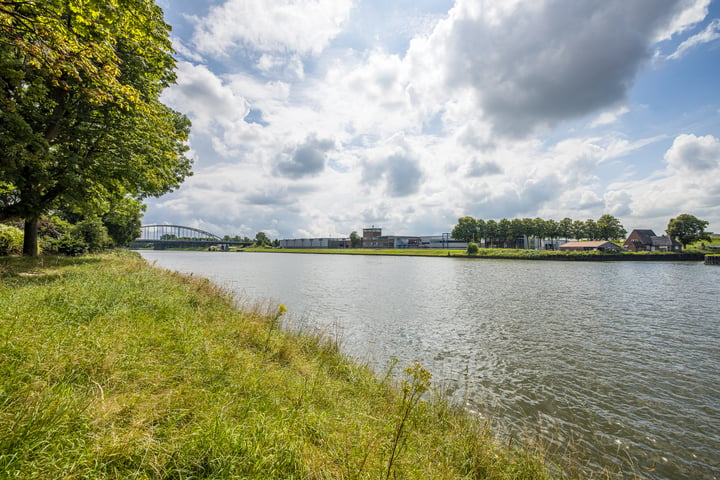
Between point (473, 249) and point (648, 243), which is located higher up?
point (648, 243)

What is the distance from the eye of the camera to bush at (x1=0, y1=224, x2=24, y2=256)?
16.4m

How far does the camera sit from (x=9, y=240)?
16.9 metres

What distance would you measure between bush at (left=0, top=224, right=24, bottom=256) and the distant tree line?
4992 inches

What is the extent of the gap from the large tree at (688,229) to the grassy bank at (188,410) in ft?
431

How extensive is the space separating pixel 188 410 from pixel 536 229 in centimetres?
13006

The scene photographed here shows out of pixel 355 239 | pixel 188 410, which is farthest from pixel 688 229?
pixel 188 410

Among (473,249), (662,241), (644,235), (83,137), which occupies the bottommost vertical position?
(473,249)

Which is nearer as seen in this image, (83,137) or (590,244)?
(83,137)

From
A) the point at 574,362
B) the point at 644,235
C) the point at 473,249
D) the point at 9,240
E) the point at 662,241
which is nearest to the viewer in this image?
the point at 574,362

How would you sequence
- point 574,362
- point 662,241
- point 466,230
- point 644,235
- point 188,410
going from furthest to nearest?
point 466,230
point 644,235
point 662,241
point 574,362
point 188,410

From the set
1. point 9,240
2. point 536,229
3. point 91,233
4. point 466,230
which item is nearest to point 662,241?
point 536,229

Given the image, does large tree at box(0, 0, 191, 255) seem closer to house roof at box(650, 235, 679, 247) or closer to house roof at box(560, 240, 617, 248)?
house roof at box(560, 240, 617, 248)

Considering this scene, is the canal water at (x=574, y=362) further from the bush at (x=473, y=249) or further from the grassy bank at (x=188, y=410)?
the bush at (x=473, y=249)

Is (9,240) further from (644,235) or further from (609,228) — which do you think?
(644,235)
